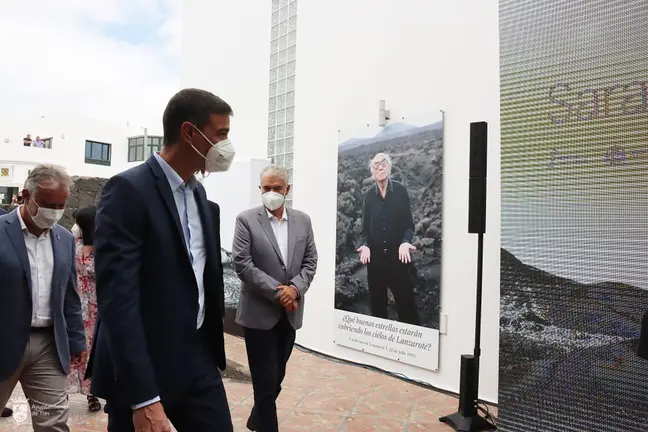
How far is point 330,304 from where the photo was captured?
5.65m

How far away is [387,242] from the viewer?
5000 mm

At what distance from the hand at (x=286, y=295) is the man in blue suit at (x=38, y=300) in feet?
3.73

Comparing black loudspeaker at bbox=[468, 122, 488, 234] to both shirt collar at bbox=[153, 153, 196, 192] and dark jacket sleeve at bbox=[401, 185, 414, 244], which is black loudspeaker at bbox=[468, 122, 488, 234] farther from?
shirt collar at bbox=[153, 153, 196, 192]

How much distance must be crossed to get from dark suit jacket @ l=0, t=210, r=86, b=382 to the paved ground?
1.38m

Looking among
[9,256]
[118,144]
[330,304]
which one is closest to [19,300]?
[9,256]

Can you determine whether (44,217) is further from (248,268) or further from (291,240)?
(291,240)

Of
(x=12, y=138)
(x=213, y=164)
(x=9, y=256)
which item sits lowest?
(x=9, y=256)

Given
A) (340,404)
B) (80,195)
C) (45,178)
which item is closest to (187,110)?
(45,178)

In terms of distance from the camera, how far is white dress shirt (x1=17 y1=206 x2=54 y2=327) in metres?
2.41

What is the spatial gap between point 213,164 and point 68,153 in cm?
3158

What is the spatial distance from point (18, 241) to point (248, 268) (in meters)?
1.23

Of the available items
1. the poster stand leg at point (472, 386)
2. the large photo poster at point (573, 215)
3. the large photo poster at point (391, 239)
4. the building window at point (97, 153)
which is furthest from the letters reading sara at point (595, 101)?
the building window at point (97, 153)

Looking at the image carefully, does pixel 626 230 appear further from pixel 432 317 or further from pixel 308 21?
pixel 308 21

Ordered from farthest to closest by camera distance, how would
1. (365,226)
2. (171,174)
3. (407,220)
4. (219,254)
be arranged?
(365,226), (407,220), (219,254), (171,174)
